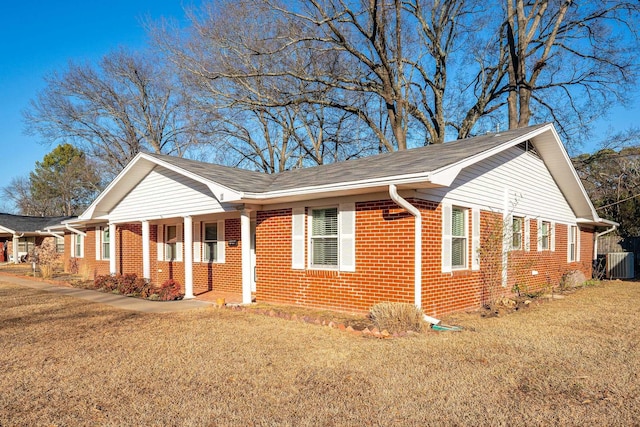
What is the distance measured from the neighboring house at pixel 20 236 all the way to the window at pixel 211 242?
21.9 metres

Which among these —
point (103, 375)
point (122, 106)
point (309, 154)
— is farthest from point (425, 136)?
point (103, 375)

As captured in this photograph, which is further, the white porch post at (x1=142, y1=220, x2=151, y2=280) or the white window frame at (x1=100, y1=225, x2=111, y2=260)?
the white window frame at (x1=100, y1=225, x2=111, y2=260)

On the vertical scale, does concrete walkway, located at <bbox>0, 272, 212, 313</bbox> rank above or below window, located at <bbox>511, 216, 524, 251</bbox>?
below

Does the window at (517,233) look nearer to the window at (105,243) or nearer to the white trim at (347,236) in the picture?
the white trim at (347,236)

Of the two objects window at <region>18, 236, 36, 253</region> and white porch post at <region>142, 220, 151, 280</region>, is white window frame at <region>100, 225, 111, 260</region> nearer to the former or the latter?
white porch post at <region>142, 220, 151, 280</region>

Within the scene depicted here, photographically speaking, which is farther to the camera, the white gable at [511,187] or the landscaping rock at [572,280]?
the landscaping rock at [572,280]

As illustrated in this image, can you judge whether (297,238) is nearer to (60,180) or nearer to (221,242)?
(221,242)

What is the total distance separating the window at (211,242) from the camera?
1434 centimetres

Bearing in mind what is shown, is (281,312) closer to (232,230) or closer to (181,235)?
(232,230)

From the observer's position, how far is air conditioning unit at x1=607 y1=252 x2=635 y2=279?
62.6 ft

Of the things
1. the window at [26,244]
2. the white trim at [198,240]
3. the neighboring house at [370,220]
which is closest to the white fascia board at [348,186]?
the neighboring house at [370,220]

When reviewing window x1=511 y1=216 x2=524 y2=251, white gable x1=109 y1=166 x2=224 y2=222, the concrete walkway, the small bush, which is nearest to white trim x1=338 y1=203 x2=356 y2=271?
the small bush

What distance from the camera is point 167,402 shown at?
181 inches

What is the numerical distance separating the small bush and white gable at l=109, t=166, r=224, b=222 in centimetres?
541
